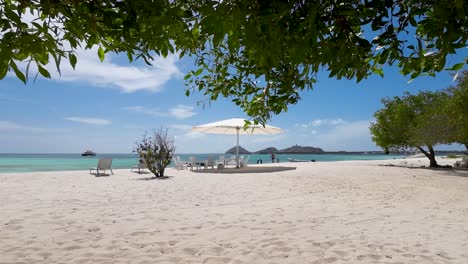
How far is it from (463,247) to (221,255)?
130 inches

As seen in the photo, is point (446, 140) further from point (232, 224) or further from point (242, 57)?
point (242, 57)

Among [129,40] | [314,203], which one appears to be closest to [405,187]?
[314,203]

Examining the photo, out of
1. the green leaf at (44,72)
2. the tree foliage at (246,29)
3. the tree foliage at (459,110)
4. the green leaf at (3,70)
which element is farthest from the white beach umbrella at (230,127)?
the green leaf at (3,70)

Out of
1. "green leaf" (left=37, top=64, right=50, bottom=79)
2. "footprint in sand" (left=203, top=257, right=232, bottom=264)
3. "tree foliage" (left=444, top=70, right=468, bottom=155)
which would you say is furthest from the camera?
"tree foliage" (left=444, top=70, right=468, bottom=155)

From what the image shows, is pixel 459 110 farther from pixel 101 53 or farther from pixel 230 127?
pixel 101 53

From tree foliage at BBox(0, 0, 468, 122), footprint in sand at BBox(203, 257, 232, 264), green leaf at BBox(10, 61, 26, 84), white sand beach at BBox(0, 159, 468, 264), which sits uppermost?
tree foliage at BBox(0, 0, 468, 122)

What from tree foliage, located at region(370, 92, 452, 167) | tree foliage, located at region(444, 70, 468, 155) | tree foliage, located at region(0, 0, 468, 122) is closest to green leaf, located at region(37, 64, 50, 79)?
tree foliage, located at region(0, 0, 468, 122)

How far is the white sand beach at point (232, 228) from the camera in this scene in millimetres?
4215

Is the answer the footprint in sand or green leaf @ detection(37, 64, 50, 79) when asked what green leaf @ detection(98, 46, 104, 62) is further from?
the footprint in sand

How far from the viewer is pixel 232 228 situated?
5496 millimetres

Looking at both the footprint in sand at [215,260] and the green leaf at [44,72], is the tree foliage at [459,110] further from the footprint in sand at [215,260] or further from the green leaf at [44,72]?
the green leaf at [44,72]

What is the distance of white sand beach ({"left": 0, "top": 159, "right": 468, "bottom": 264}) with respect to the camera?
4215 millimetres

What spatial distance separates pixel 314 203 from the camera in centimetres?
793

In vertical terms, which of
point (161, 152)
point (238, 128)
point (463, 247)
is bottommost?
point (463, 247)
